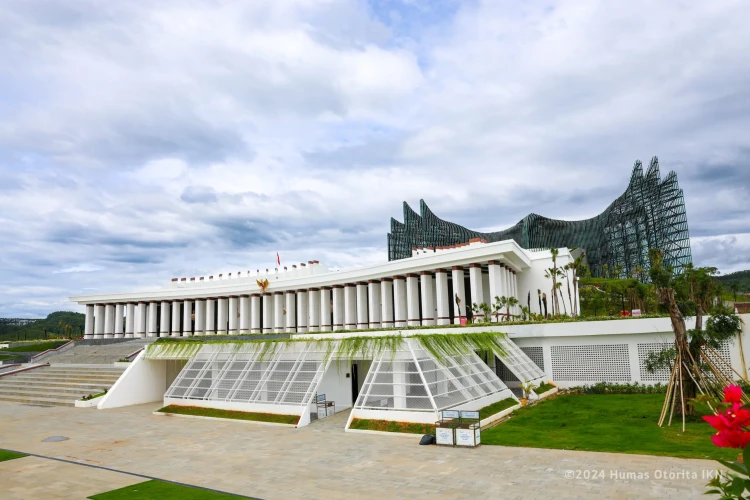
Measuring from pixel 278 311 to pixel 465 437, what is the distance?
1515 inches

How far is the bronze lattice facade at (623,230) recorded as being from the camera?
262 feet

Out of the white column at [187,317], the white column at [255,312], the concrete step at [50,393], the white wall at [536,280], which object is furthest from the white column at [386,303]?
the white column at [187,317]

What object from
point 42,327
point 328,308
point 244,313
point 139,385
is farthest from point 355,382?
point 42,327

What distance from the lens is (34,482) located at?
13797 millimetres

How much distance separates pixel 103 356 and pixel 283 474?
3278cm

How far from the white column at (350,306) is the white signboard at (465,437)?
30.0 meters

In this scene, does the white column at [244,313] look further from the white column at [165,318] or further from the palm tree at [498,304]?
the palm tree at [498,304]

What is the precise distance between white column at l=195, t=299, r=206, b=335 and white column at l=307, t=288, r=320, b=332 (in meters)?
14.2

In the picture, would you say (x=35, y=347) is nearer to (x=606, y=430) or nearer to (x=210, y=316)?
(x=210, y=316)

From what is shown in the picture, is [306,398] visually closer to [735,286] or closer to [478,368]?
[478,368]

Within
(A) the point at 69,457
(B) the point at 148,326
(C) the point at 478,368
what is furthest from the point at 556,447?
(B) the point at 148,326

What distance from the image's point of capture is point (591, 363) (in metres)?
27.8

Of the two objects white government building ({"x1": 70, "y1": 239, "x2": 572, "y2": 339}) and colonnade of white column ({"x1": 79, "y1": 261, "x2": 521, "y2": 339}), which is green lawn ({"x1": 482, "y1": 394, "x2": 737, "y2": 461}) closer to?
colonnade of white column ({"x1": 79, "y1": 261, "x2": 521, "y2": 339})

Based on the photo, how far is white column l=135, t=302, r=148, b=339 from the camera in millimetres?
57625
